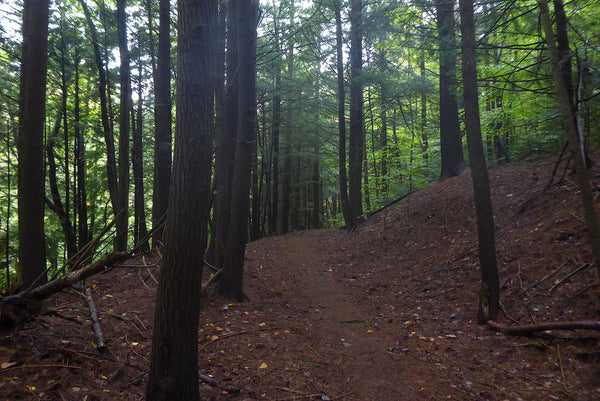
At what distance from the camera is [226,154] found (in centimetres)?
783

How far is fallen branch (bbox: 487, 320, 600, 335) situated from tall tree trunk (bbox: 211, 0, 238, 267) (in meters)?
5.50

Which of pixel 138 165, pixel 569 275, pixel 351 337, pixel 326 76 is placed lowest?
pixel 351 337

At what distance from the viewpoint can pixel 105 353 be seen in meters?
3.90

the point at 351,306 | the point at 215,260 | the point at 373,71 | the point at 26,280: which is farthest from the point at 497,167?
the point at 26,280

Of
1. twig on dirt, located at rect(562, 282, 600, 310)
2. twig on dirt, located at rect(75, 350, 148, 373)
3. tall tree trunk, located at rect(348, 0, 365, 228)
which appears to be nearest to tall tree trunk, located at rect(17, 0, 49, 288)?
twig on dirt, located at rect(75, 350, 148, 373)

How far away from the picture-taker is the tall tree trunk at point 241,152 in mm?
6637

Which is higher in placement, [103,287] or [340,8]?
[340,8]

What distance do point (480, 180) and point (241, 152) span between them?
457 cm

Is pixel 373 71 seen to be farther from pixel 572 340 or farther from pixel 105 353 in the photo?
pixel 105 353

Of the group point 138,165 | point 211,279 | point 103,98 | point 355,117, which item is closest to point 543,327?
point 211,279

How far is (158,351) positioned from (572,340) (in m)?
5.10

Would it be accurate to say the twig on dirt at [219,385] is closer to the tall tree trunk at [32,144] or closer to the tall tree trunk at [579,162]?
the tall tree trunk at [32,144]

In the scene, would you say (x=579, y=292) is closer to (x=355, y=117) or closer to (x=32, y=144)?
(x=32, y=144)

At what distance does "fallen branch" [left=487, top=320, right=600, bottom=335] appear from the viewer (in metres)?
3.99
